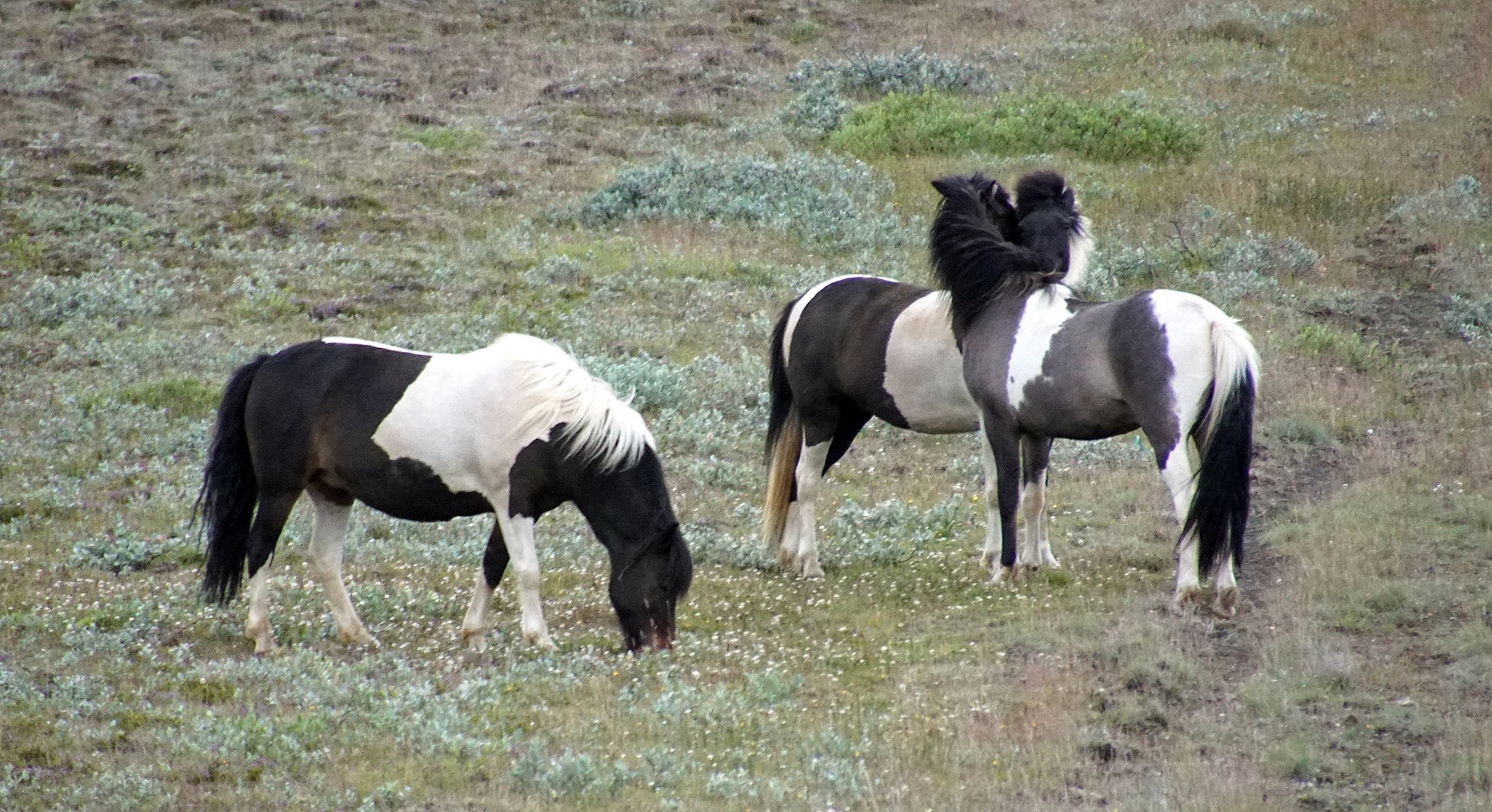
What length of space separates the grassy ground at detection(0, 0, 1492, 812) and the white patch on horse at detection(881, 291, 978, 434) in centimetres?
101

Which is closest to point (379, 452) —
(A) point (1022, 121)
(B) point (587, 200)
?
(B) point (587, 200)

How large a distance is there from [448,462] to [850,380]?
3.15 m

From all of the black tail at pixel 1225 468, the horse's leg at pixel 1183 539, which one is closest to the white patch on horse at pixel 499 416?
the horse's leg at pixel 1183 539

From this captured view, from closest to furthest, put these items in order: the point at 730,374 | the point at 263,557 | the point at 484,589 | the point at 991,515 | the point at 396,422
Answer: the point at 396,422 → the point at 484,589 → the point at 263,557 → the point at 991,515 → the point at 730,374

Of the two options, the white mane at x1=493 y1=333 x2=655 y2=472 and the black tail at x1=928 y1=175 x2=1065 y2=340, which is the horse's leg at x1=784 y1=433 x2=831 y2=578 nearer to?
the black tail at x1=928 y1=175 x2=1065 y2=340

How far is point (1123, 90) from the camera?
23.9 m

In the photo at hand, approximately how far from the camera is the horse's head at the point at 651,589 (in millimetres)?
7770

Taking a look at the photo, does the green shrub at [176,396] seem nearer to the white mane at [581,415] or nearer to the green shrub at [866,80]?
the white mane at [581,415]

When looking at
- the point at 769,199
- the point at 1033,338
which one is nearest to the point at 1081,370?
the point at 1033,338

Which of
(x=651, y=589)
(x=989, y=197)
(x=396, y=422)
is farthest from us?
(x=989, y=197)

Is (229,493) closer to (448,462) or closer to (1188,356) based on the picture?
(448,462)

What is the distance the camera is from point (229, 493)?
8.34 meters

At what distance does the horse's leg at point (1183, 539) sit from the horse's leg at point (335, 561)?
14.9 feet

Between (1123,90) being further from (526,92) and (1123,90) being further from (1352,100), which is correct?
(526,92)
